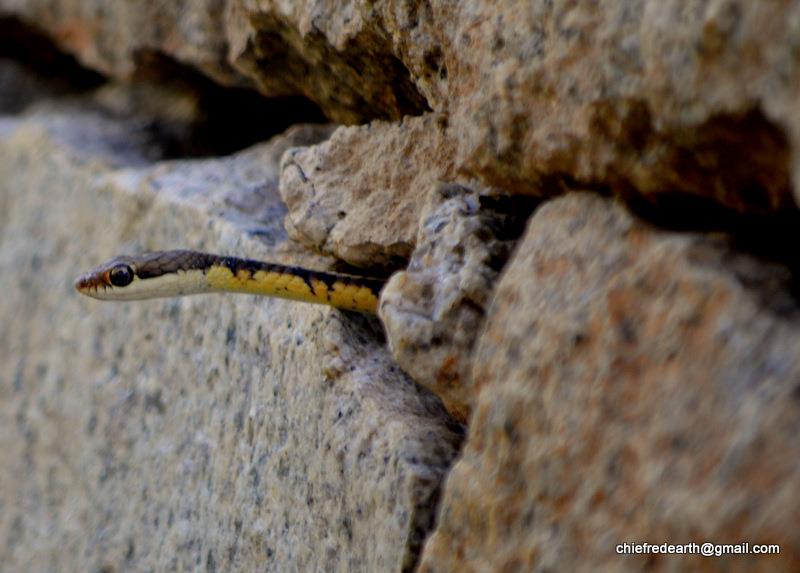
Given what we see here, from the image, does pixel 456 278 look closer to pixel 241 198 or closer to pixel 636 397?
pixel 636 397

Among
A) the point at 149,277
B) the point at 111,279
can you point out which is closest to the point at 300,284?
the point at 149,277

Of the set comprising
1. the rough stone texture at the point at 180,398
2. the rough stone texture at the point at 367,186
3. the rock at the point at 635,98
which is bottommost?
the rough stone texture at the point at 180,398

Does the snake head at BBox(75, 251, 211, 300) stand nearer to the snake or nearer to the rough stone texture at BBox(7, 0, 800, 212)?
the snake

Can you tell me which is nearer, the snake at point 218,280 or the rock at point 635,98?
the rock at point 635,98

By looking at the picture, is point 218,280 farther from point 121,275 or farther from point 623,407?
point 623,407

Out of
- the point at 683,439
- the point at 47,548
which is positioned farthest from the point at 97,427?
the point at 683,439

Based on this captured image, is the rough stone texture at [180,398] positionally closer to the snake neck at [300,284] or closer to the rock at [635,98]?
the snake neck at [300,284]

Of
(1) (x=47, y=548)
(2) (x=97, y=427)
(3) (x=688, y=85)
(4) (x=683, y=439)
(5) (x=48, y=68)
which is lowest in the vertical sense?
(1) (x=47, y=548)

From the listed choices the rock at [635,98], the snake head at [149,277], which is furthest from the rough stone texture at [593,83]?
the snake head at [149,277]
